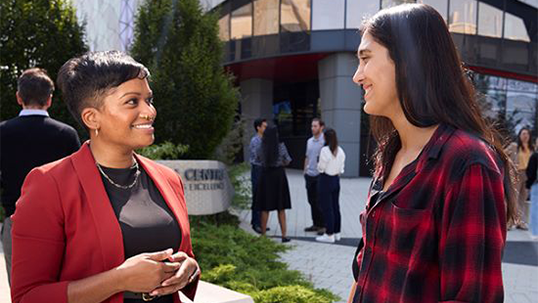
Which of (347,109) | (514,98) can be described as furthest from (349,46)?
(514,98)

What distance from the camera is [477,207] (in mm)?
1288

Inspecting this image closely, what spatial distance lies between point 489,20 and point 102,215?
25.5 metres

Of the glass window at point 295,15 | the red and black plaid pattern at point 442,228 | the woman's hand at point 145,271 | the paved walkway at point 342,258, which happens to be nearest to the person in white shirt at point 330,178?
the paved walkway at point 342,258

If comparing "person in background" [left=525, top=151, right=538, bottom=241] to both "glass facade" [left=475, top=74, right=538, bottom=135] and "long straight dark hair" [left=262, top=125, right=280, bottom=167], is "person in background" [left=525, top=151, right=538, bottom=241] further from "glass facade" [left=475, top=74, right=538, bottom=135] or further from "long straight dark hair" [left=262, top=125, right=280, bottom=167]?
"glass facade" [left=475, top=74, right=538, bottom=135]

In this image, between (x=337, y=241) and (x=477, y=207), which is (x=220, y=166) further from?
(x=477, y=207)

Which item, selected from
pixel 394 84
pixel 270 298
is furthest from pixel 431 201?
pixel 270 298

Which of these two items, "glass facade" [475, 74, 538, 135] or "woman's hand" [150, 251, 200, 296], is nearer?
"woman's hand" [150, 251, 200, 296]

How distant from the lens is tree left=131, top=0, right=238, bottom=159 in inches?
341

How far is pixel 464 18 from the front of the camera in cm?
2334

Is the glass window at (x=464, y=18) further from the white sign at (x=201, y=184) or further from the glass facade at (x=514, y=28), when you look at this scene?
the white sign at (x=201, y=184)

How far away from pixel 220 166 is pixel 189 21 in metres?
2.88

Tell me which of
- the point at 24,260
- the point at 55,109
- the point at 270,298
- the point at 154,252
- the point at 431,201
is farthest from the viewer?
the point at 55,109

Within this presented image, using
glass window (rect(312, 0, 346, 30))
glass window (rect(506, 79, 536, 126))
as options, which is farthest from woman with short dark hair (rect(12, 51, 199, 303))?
glass window (rect(506, 79, 536, 126))

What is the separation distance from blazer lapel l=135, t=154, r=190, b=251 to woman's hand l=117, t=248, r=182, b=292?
233 millimetres
